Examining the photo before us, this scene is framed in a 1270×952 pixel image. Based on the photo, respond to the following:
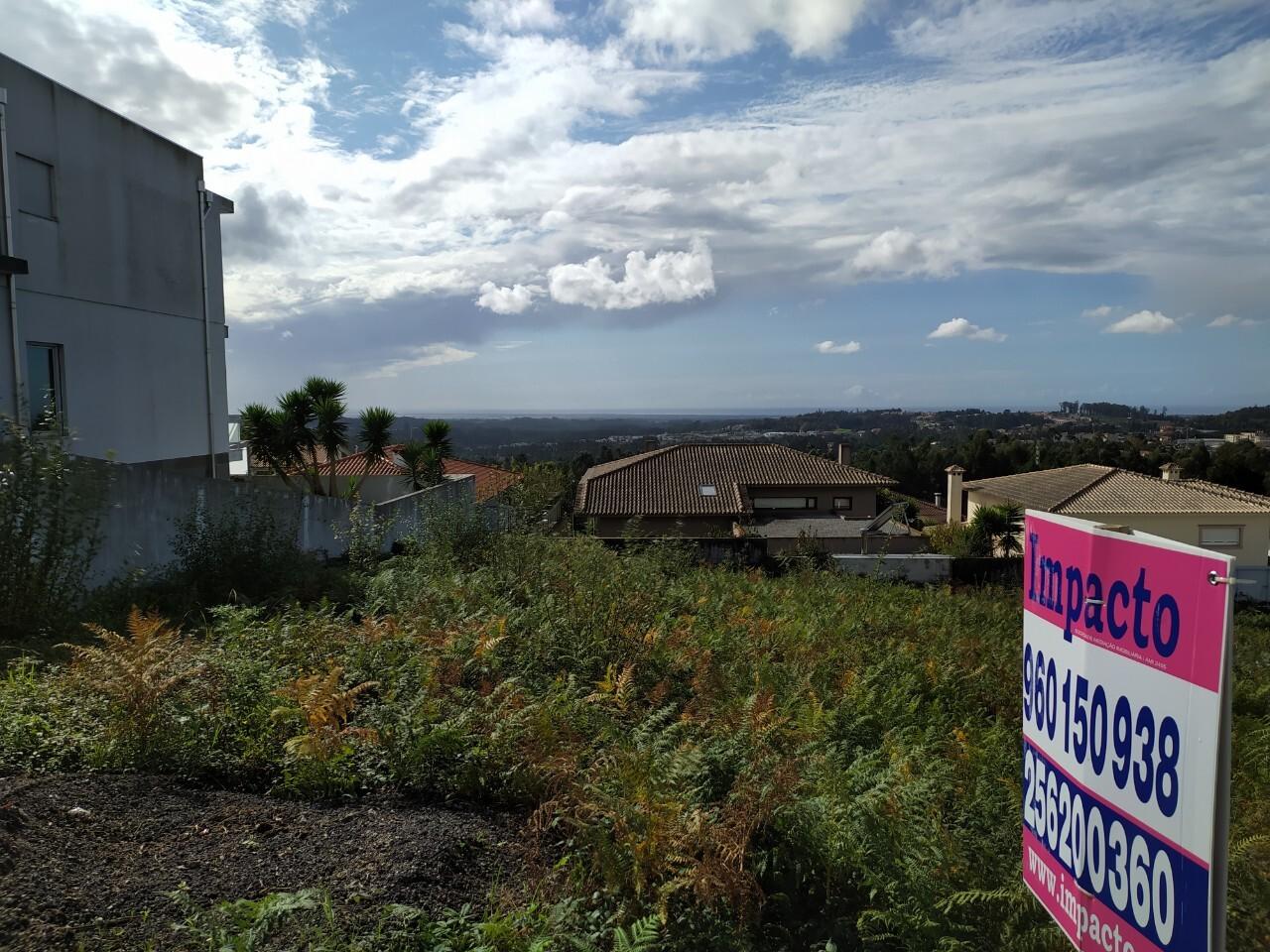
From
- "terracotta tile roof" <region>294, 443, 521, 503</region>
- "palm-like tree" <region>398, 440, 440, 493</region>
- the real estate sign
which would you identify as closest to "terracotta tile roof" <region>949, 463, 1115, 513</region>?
"terracotta tile roof" <region>294, 443, 521, 503</region>

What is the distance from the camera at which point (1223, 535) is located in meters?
34.6

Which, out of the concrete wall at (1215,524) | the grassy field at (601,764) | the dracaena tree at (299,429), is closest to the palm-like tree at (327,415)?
the dracaena tree at (299,429)

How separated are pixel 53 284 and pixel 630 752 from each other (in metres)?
14.4

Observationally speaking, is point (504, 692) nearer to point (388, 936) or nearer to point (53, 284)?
point (388, 936)

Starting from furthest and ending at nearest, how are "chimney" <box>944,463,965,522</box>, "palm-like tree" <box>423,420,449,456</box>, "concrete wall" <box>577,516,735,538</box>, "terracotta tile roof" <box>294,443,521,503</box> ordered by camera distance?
1. "chimney" <box>944,463,965,522</box>
2. "concrete wall" <box>577,516,735,538</box>
3. "palm-like tree" <box>423,420,449,456</box>
4. "terracotta tile roof" <box>294,443,521,503</box>

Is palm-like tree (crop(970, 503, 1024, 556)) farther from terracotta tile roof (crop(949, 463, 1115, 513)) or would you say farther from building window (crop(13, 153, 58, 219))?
building window (crop(13, 153, 58, 219))

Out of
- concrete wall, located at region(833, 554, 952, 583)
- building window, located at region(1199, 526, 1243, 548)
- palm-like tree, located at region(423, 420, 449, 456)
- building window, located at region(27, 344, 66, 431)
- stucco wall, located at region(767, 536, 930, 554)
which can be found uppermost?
building window, located at region(27, 344, 66, 431)

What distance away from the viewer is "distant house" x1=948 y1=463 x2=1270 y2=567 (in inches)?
1355

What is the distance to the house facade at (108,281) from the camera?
45.2ft

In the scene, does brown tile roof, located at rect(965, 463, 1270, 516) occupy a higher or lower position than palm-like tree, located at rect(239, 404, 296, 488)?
lower

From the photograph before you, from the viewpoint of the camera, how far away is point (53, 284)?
47.1 ft

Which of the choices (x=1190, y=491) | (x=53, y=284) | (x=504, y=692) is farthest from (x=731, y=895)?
(x=1190, y=491)

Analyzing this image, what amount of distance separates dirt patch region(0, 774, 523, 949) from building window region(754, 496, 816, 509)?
34.4 metres

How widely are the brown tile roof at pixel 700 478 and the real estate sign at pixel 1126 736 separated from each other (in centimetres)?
3087
